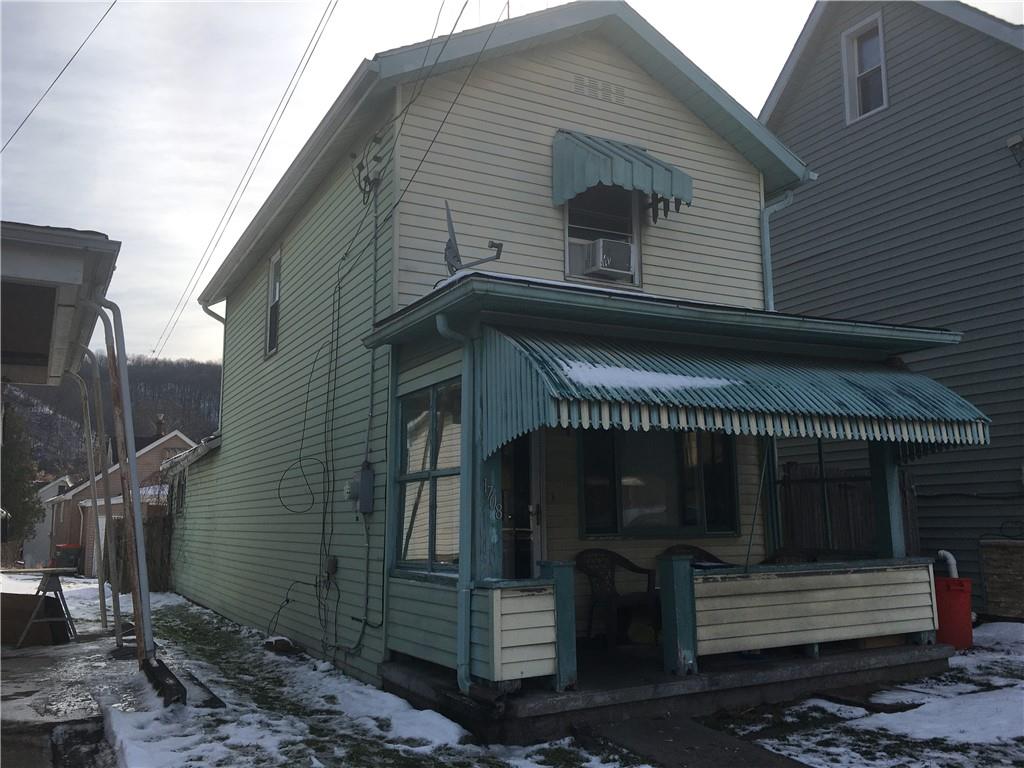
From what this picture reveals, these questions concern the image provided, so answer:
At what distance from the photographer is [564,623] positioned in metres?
6.34

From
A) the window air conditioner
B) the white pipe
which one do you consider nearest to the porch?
the window air conditioner

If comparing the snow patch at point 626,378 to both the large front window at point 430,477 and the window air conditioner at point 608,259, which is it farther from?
the window air conditioner at point 608,259

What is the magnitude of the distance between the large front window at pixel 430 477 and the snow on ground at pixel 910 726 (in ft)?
8.95

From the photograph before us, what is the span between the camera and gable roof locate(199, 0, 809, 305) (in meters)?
8.73

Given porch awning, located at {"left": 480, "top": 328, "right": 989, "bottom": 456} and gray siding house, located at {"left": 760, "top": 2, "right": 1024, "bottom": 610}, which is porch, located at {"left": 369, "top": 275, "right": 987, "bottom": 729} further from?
gray siding house, located at {"left": 760, "top": 2, "right": 1024, "bottom": 610}

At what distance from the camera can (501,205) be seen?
9305 millimetres

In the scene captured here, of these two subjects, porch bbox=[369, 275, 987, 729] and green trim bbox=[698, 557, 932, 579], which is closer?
porch bbox=[369, 275, 987, 729]

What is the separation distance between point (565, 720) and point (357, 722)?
176cm

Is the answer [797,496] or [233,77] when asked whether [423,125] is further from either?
[797,496]

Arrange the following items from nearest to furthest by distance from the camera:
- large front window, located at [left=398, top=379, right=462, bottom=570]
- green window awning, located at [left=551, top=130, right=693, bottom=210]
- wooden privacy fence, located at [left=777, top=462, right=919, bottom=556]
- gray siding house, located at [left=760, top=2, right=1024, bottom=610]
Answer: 1. large front window, located at [left=398, top=379, right=462, bottom=570]
2. green window awning, located at [left=551, top=130, right=693, bottom=210]
3. wooden privacy fence, located at [left=777, top=462, right=919, bottom=556]
4. gray siding house, located at [left=760, top=2, right=1024, bottom=610]

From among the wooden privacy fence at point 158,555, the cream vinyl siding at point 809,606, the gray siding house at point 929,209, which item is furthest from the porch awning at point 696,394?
the wooden privacy fence at point 158,555

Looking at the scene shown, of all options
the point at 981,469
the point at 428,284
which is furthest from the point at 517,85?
the point at 981,469

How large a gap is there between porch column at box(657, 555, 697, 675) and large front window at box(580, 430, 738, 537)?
6.68ft

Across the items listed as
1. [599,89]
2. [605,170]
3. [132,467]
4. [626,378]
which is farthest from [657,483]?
[132,467]
